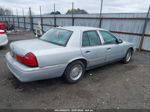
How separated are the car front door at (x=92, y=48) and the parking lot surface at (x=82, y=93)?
0.59 meters

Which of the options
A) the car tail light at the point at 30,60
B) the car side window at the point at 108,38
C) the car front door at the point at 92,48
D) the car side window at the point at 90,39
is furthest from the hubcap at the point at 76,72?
the car side window at the point at 108,38

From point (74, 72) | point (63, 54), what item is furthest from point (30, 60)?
point (74, 72)

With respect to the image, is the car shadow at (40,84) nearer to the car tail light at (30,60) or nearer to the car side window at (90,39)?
the car tail light at (30,60)

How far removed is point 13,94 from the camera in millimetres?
2865

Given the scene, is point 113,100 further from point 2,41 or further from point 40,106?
point 2,41

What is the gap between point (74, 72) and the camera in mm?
3443

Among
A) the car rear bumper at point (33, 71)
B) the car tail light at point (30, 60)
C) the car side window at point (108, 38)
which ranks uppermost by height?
the car side window at point (108, 38)

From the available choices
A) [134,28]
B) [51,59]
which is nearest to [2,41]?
[51,59]

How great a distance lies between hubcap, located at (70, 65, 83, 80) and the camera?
338 cm

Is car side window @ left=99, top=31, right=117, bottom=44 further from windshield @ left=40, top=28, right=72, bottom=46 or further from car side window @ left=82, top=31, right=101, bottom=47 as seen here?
windshield @ left=40, top=28, right=72, bottom=46

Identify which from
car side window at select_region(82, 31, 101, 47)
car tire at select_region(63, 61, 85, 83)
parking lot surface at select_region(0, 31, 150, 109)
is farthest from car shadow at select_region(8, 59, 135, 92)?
car side window at select_region(82, 31, 101, 47)

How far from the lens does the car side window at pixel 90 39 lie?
351 centimetres

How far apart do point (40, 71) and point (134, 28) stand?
7.10 m

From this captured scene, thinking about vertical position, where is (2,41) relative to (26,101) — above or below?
above
